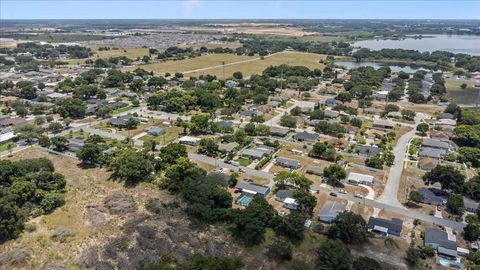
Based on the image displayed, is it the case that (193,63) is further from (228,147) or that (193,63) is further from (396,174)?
(396,174)

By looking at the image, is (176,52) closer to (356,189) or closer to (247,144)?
(247,144)

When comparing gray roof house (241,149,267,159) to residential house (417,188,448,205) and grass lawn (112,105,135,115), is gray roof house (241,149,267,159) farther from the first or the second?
grass lawn (112,105,135,115)

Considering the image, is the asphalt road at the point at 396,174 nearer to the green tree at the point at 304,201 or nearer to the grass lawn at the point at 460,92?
the green tree at the point at 304,201

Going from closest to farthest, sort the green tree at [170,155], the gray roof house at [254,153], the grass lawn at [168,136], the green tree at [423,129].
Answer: the green tree at [170,155] → the gray roof house at [254,153] → the grass lawn at [168,136] → the green tree at [423,129]

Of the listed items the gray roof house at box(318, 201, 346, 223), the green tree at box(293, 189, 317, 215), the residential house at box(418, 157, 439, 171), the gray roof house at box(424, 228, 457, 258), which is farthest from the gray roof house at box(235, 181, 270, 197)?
the residential house at box(418, 157, 439, 171)

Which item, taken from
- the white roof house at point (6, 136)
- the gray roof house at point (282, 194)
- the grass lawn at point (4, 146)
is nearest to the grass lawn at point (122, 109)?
the white roof house at point (6, 136)

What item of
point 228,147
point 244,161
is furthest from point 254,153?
point 228,147
